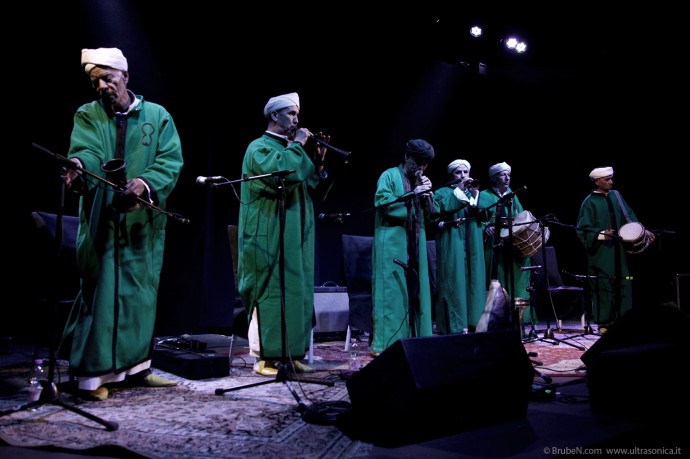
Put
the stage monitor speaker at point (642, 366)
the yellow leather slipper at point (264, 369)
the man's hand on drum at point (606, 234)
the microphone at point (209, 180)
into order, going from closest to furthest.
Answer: the stage monitor speaker at point (642, 366) < the microphone at point (209, 180) < the yellow leather slipper at point (264, 369) < the man's hand on drum at point (606, 234)

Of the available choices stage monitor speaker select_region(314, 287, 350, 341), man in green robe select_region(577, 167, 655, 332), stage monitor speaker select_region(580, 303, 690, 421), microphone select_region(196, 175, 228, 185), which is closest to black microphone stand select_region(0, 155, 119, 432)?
microphone select_region(196, 175, 228, 185)

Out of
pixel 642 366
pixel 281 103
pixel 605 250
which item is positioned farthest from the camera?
pixel 605 250

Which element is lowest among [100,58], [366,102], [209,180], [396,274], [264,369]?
[264,369]

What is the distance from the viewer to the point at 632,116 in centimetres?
888

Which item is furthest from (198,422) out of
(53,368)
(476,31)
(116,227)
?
(476,31)

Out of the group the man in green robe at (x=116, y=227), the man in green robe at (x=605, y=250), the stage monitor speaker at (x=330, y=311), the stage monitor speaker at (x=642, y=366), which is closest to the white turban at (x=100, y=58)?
the man in green robe at (x=116, y=227)

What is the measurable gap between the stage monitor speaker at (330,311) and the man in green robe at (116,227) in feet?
9.01

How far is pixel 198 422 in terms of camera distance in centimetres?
244

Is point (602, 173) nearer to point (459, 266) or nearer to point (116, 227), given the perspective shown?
point (459, 266)

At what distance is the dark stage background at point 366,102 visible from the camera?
5.36 meters

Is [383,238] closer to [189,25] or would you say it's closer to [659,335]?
[659,335]

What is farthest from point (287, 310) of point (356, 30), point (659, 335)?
point (356, 30)

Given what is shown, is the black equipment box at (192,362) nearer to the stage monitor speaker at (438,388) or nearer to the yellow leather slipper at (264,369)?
the yellow leather slipper at (264,369)

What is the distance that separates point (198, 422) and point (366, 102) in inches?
231
